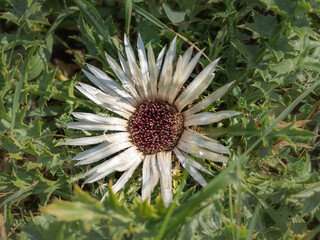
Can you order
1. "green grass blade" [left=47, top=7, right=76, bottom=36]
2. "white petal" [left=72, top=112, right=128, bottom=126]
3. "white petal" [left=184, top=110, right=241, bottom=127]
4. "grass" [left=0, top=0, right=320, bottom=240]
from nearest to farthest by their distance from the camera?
"grass" [left=0, top=0, right=320, bottom=240]
"white petal" [left=184, top=110, right=241, bottom=127]
"white petal" [left=72, top=112, right=128, bottom=126]
"green grass blade" [left=47, top=7, right=76, bottom=36]

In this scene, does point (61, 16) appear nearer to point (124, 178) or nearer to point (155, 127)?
point (155, 127)

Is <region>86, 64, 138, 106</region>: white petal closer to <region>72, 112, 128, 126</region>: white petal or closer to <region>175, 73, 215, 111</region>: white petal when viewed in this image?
<region>72, 112, 128, 126</region>: white petal

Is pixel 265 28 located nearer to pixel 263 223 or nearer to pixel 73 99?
pixel 263 223

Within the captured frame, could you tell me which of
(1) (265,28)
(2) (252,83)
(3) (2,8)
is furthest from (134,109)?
(3) (2,8)

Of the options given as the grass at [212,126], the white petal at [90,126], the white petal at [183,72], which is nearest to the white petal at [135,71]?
the grass at [212,126]

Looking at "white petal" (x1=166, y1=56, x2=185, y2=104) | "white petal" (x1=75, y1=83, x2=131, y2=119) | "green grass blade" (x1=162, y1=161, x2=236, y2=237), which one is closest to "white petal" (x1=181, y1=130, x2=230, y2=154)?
"white petal" (x1=166, y1=56, x2=185, y2=104)
